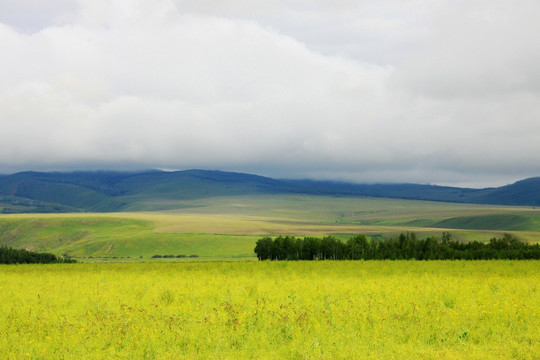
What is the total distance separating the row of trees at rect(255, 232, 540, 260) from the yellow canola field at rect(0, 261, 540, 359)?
43852mm

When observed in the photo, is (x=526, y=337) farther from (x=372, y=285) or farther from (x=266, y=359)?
(x=372, y=285)

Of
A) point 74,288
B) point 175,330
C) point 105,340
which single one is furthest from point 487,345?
point 74,288

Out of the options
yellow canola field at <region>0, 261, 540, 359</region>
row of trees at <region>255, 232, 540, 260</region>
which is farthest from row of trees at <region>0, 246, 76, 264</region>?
yellow canola field at <region>0, 261, 540, 359</region>

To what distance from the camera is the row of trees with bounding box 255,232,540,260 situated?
67.6 meters

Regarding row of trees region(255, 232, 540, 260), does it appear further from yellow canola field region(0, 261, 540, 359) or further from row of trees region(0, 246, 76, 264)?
yellow canola field region(0, 261, 540, 359)

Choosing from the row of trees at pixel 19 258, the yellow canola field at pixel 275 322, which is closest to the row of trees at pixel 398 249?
the row of trees at pixel 19 258

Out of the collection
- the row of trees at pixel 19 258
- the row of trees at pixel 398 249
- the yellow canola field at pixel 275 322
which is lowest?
the row of trees at pixel 19 258

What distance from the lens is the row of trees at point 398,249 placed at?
67.6 metres

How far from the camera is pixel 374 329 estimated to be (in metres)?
16.9

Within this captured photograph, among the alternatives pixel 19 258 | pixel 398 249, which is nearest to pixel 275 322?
pixel 398 249

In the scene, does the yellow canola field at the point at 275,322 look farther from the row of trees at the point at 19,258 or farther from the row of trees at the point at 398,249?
the row of trees at the point at 19,258

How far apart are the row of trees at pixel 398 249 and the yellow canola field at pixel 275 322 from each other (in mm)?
43852

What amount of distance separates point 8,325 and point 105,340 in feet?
16.3

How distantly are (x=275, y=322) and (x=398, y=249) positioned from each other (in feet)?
214
